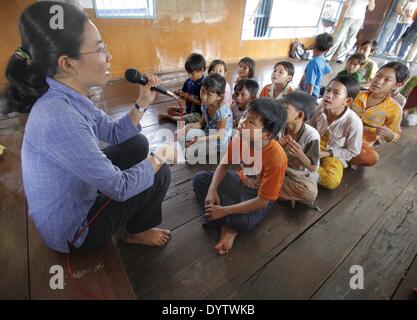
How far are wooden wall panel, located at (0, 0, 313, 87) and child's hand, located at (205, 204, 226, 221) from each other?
2.87m

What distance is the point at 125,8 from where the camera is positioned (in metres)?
3.10

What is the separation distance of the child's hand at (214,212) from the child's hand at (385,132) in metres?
1.42

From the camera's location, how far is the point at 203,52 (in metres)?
4.10

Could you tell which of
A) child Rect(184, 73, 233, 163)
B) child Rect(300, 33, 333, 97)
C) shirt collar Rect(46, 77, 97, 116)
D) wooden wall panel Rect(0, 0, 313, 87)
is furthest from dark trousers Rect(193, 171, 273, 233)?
wooden wall panel Rect(0, 0, 313, 87)

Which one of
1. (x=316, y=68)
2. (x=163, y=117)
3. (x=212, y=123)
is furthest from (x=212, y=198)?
(x=316, y=68)

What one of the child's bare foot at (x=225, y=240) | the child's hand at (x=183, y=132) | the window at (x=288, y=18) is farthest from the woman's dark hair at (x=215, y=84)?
the window at (x=288, y=18)

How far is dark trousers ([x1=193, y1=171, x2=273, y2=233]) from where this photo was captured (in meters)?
1.20

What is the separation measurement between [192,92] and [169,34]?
184 cm

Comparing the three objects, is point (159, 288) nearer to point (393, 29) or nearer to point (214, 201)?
point (214, 201)

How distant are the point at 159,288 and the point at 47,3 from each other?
1094 millimetres

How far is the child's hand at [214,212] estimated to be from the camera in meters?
1.21

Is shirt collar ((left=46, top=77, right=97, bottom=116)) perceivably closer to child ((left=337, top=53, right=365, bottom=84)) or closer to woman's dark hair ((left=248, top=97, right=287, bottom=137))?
woman's dark hair ((left=248, top=97, right=287, bottom=137))

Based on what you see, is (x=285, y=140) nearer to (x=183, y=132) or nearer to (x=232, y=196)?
(x=232, y=196)
